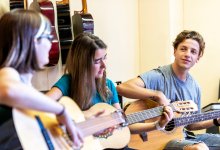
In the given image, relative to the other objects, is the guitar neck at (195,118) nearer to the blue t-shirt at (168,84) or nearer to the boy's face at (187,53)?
the blue t-shirt at (168,84)

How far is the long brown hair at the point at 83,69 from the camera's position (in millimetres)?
1604

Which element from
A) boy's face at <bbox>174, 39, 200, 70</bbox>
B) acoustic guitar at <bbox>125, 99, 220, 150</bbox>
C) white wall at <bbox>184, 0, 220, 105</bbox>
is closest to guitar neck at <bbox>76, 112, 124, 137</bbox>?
acoustic guitar at <bbox>125, 99, 220, 150</bbox>

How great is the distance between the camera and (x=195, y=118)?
209 cm

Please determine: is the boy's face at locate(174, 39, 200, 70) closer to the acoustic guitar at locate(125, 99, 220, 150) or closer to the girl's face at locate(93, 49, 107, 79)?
the acoustic guitar at locate(125, 99, 220, 150)

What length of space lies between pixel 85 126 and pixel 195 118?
108 cm

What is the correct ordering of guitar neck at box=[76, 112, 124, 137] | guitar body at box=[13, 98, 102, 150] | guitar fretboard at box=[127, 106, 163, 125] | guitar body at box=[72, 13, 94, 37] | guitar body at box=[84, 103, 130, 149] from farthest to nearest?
guitar body at box=[72, 13, 94, 37] → guitar fretboard at box=[127, 106, 163, 125] → guitar body at box=[84, 103, 130, 149] → guitar neck at box=[76, 112, 124, 137] → guitar body at box=[13, 98, 102, 150]

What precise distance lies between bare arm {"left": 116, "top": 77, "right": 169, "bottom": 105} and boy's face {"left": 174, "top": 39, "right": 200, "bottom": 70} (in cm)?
26

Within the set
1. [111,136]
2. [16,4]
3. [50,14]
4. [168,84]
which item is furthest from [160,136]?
[16,4]

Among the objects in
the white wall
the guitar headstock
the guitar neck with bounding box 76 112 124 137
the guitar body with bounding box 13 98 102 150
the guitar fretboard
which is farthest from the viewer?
the white wall

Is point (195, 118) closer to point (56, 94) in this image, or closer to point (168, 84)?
point (168, 84)

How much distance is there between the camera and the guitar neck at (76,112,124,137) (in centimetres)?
123

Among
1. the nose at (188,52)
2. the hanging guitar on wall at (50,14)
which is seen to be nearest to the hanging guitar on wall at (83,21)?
the hanging guitar on wall at (50,14)

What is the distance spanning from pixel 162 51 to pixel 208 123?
120 centimetres

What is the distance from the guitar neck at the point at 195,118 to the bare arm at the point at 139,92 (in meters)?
0.14
